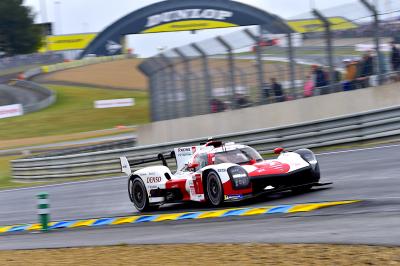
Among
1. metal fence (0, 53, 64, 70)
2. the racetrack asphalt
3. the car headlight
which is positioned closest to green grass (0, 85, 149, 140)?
metal fence (0, 53, 64, 70)

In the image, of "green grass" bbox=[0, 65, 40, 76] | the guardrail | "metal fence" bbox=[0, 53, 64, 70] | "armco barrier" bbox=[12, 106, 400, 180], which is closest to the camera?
"armco barrier" bbox=[12, 106, 400, 180]

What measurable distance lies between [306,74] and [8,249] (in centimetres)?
1015

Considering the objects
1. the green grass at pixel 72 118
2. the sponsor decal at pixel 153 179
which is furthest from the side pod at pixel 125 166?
the green grass at pixel 72 118

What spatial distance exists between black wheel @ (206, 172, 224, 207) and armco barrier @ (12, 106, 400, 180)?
6526 millimetres

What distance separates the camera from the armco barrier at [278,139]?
57.7ft

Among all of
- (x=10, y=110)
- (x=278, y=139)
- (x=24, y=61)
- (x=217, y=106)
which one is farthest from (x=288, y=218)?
(x=24, y=61)

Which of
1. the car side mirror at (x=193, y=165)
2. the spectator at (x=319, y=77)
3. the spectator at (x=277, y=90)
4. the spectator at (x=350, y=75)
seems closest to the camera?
the car side mirror at (x=193, y=165)

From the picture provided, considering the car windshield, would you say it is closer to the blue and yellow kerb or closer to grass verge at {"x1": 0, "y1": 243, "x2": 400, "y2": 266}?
the blue and yellow kerb

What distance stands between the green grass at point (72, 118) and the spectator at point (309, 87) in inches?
1154

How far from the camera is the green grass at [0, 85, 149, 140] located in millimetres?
49062

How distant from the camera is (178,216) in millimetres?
11922

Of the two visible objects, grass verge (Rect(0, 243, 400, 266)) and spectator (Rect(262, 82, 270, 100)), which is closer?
grass verge (Rect(0, 243, 400, 266))

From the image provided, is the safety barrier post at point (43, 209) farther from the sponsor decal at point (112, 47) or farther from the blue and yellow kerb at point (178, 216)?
the sponsor decal at point (112, 47)

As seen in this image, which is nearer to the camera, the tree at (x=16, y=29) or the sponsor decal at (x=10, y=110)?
the sponsor decal at (x=10, y=110)
